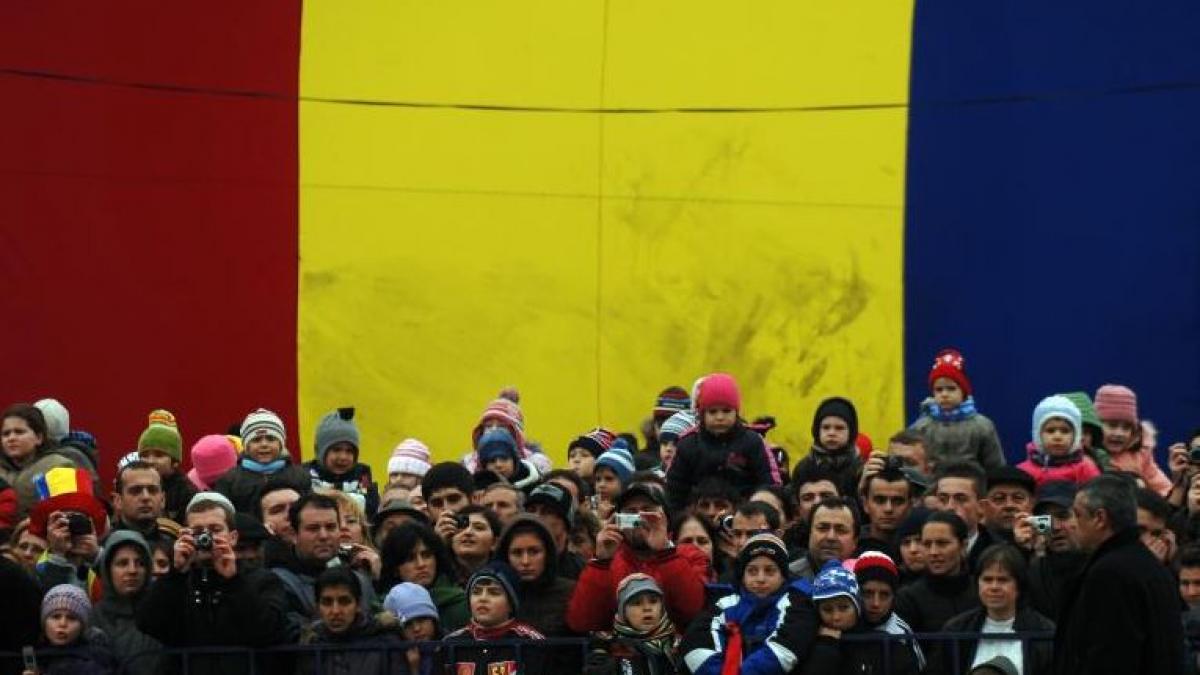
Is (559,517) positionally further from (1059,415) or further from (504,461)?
(1059,415)

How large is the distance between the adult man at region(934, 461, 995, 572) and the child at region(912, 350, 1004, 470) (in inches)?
79.4

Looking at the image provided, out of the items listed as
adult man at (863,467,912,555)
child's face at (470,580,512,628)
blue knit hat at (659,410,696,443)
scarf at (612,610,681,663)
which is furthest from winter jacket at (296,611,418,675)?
blue knit hat at (659,410,696,443)

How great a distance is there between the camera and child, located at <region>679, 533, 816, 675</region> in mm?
10883

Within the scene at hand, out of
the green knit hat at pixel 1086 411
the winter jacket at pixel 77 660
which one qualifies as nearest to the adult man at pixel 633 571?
the winter jacket at pixel 77 660

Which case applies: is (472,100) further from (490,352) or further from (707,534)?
(707,534)

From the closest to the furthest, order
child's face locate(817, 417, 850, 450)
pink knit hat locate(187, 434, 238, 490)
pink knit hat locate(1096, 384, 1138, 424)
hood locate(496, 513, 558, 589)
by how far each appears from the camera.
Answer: hood locate(496, 513, 558, 589)
child's face locate(817, 417, 850, 450)
pink knit hat locate(187, 434, 238, 490)
pink knit hat locate(1096, 384, 1138, 424)

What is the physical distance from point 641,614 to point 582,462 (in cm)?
416

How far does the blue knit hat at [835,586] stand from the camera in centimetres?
1098

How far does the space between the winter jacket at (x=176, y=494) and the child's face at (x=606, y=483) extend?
180 cm

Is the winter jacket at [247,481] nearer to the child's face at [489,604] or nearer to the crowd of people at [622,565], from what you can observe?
the crowd of people at [622,565]

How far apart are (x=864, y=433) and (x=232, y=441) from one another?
4.30 metres

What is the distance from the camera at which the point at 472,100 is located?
18.8 metres

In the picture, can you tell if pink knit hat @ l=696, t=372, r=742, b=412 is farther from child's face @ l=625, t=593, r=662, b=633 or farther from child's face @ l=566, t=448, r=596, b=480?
child's face @ l=625, t=593, r=662, b=633

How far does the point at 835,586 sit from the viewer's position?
10984mm
